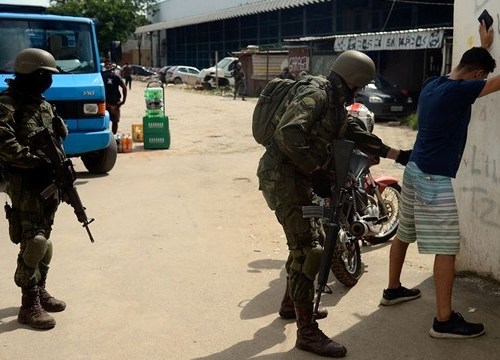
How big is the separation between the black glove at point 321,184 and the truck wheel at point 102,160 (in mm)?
5907

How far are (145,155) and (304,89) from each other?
8.28 meters

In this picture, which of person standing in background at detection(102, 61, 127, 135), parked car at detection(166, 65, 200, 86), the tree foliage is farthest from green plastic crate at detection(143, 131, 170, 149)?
the tree foliage

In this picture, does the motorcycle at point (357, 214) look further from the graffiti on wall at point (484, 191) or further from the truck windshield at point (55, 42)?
the truck windshield at point (55, 42)

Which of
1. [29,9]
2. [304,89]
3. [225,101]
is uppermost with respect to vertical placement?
[29,9]

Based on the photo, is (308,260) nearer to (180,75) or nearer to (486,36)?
(486,36)

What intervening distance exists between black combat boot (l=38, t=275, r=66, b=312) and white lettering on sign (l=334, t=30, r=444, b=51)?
542 inches

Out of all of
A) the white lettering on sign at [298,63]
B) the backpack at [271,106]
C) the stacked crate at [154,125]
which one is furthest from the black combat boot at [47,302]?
the white lettering on sign at [298,63]

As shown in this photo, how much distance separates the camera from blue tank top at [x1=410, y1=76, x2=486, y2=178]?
345 cm

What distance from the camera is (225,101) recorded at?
25.5 m

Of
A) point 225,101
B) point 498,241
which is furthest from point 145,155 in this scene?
point 225,101

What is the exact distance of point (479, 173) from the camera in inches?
173

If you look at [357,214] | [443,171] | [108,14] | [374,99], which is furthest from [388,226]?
[108,14]

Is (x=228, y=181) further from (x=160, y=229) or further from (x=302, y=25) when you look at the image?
(x=302, y=25)

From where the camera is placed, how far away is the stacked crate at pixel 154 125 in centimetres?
1194
